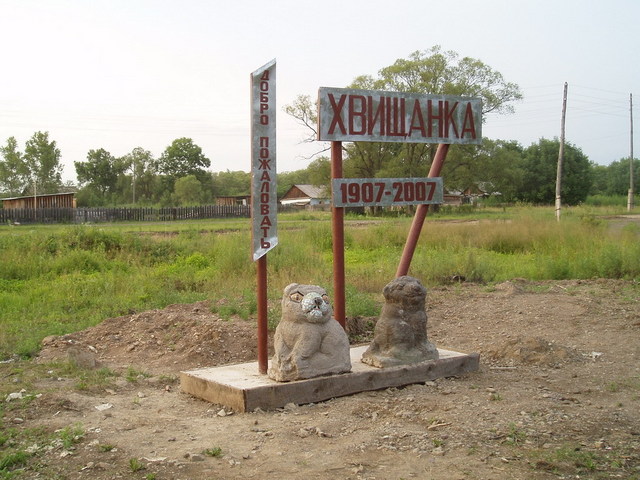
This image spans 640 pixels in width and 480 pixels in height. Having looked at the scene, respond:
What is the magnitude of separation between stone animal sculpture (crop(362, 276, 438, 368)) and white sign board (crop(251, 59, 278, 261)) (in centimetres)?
127

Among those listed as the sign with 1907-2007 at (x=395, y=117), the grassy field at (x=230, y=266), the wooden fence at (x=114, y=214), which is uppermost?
the sign with 1907-2007 at (x=395, y=117)

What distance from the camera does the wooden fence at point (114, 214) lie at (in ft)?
121

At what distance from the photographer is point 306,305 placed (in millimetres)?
5809

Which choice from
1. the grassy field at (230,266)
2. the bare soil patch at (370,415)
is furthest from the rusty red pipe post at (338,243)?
the grassy field at (230,266)

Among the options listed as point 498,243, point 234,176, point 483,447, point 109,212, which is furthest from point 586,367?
point 234,176

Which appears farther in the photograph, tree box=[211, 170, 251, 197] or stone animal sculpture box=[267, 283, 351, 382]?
tree box=[211, 170, 251, 197]

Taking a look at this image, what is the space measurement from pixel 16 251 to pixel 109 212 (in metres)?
25.2

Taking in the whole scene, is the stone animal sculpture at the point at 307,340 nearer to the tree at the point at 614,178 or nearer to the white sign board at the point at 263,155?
the white sign board at the point at 263,155

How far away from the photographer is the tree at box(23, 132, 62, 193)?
5344 cm

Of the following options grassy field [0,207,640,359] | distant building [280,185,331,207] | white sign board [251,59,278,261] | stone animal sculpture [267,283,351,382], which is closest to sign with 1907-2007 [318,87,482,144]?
white sign board [251,59,278,261]

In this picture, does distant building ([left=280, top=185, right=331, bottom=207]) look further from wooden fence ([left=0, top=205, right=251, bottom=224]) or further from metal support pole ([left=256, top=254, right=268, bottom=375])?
metal support pole ([left=256, top=254, right=268, bottom=375])

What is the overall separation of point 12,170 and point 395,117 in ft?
177

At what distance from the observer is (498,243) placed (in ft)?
61.3

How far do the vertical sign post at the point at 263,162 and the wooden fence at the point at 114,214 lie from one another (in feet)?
99.8
